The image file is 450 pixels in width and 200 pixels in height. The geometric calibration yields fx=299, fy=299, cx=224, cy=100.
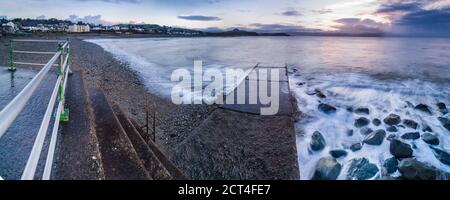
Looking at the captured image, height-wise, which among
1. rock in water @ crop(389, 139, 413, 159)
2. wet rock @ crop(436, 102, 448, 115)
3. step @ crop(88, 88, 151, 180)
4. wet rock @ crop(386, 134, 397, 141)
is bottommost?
rock in water @ crop(389, 139, 413, 159)

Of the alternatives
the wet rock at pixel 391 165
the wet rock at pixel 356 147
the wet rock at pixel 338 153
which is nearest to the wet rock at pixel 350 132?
the wet rock at pixel 356 147

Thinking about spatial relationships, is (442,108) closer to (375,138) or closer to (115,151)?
(375,138)

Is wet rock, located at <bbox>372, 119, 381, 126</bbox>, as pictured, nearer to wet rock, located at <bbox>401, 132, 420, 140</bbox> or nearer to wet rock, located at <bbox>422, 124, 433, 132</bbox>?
wet rock, located at <bbox>401, 132, 420, 140</bbox>

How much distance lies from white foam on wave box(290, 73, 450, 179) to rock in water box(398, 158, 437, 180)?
0.49 m

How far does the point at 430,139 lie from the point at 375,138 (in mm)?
1518

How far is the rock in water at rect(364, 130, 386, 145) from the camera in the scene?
279 inches

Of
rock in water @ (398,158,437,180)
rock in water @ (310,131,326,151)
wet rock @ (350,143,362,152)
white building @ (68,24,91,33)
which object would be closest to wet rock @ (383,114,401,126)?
wet rock @ (350,143,362,152)

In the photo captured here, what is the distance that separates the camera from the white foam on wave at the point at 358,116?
636 centimetres

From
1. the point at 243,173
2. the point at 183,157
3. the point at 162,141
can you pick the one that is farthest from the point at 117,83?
the point at 243,173

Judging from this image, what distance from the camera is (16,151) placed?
116 inches

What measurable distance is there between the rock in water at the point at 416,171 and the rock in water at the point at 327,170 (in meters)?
1.15

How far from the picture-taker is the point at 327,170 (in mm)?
5516
